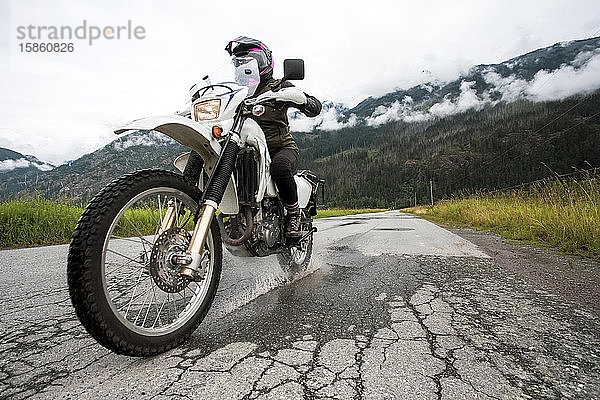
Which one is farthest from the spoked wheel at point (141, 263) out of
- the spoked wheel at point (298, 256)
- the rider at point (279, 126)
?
the spoked wheel at point (298, 256)

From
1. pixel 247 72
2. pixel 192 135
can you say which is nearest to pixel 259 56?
pixel 247 72

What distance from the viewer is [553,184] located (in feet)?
25.3

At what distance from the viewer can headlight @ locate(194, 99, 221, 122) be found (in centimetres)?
230

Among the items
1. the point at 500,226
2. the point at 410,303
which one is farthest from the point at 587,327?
the point at 500,226

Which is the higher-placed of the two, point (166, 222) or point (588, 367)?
point (166, 222)

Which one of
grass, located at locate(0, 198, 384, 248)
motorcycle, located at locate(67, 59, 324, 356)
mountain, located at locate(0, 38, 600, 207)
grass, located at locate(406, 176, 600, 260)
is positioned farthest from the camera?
mountain, located at locate(0, 38, 600, 207)

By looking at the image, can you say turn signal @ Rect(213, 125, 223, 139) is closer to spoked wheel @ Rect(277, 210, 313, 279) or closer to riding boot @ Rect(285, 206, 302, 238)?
riding boot @ Rect(285, 206, 302, 238)

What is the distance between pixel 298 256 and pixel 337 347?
2.21 meters

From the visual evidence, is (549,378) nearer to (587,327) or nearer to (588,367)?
(588,367)

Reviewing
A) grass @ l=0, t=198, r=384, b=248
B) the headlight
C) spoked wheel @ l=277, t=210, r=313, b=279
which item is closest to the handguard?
the headlight

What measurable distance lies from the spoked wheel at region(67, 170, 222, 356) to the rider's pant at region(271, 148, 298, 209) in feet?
3.16

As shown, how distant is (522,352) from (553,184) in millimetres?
7798

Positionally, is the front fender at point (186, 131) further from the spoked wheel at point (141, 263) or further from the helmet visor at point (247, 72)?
the helmet visor at point (247, 72)

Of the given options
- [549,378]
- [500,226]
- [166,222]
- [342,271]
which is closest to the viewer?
[549,378]
